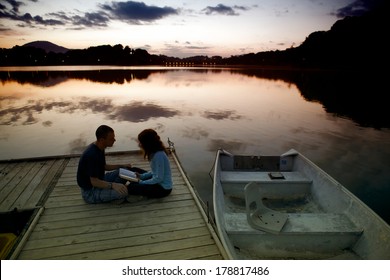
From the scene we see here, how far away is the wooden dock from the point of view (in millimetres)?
4031

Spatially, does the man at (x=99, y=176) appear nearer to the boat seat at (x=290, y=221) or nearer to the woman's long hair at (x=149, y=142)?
the woman's long hair at (x=149, y=142)

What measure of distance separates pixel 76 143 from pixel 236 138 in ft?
30.7

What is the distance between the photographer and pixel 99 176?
16.8 feet

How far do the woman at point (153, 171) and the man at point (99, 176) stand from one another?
0.32 m

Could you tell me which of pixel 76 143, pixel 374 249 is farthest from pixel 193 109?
pixel 374 249

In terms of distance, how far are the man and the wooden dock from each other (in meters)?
0.24

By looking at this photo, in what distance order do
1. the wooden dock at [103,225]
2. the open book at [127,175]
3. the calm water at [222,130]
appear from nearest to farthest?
the wooden dock at [103,225]
the open book at [127,175]
the calm water at [222,130]

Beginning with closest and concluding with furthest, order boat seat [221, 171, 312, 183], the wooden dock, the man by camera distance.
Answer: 1. the wooden dock
2. the man
3. boat seat [221, 171, 312, 183]

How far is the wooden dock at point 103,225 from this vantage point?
13.2 ft

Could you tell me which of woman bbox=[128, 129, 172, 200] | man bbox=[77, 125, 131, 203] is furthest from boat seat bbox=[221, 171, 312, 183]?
man bbox=[77, 125, 131, 203]

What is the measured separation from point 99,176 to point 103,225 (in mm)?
975

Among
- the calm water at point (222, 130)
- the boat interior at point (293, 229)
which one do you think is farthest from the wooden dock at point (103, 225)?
the calm water at point (222, 130)

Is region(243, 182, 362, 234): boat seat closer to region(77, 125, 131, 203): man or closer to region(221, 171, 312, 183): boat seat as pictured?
region(221, 171, 312, 183): boat seat

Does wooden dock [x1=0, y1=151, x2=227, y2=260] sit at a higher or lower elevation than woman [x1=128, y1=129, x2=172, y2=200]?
lower
